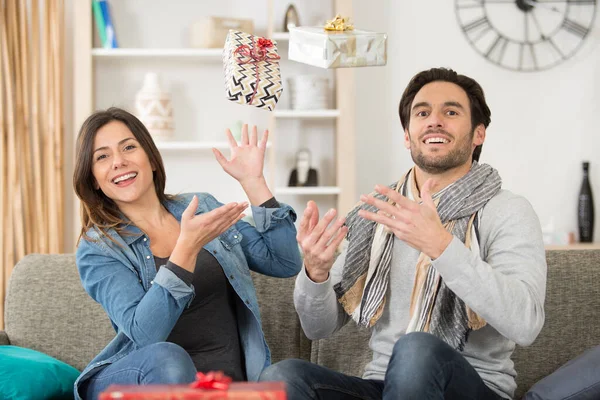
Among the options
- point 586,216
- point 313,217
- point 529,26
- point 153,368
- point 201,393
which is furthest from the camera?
point 529,26

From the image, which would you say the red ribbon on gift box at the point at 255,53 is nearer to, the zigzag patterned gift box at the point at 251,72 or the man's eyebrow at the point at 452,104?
the zigzag patterned gift box at the point at 251,72

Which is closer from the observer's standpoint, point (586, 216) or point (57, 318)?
point (57, 318)

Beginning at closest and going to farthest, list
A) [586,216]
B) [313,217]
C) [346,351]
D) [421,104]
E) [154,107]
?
1. [313,217]
2. [421,104]
3. [346,351]
4. [154,107]
5. [586,216]

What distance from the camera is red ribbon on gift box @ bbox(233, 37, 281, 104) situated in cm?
196

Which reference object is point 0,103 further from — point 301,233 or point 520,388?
point 520,388

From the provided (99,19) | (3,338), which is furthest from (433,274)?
(99,19)

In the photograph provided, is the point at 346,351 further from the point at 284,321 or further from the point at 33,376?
the point at 33,376

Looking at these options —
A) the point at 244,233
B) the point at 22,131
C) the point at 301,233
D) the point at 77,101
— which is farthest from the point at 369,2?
the point at 301,233

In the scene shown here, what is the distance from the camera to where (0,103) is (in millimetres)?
3826

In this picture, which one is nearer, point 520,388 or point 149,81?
point 520,388

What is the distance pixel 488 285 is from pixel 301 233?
1.49 feet

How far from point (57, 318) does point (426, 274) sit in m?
1.14

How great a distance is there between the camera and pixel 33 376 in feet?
6.53

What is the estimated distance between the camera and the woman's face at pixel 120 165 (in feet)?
6.75
